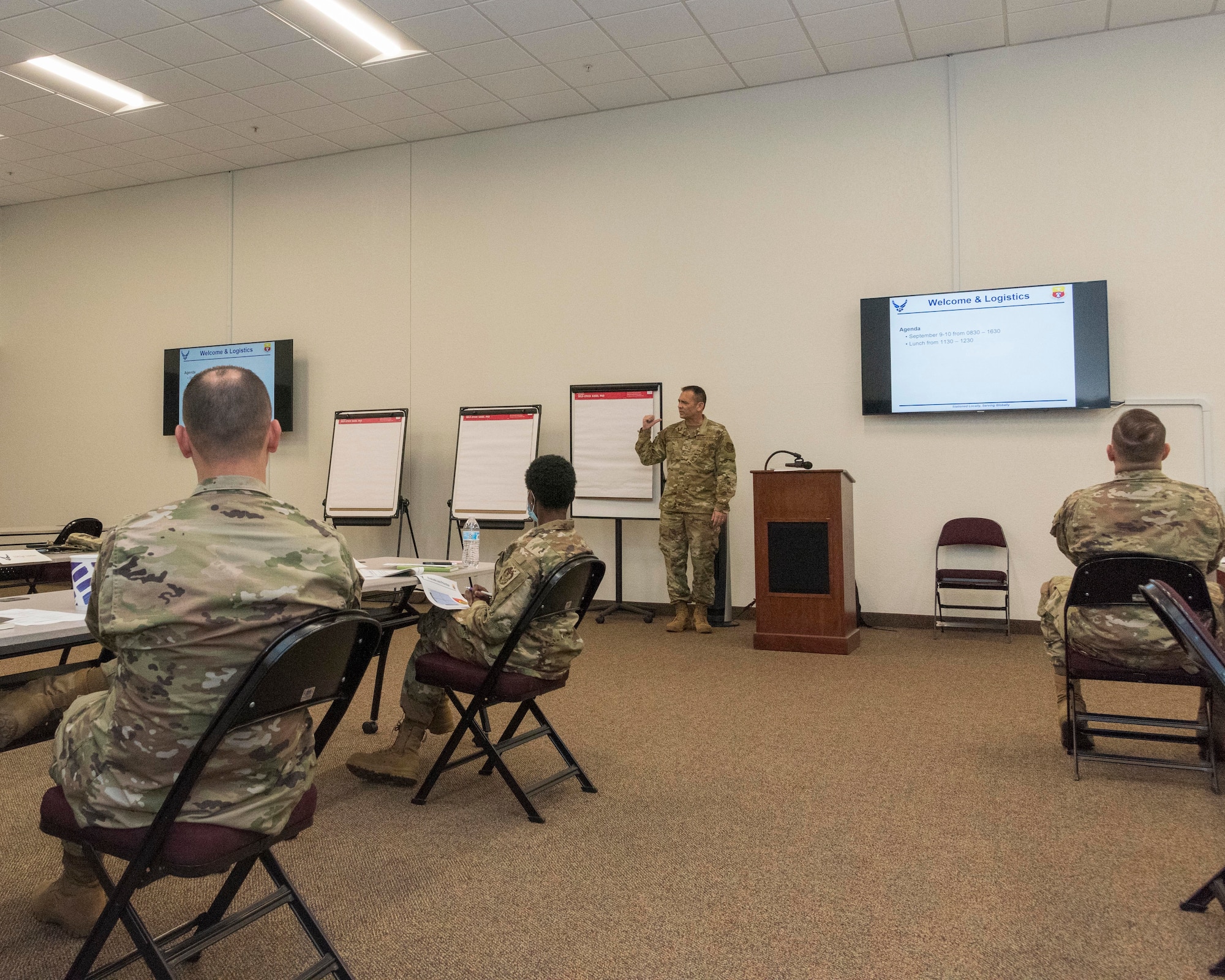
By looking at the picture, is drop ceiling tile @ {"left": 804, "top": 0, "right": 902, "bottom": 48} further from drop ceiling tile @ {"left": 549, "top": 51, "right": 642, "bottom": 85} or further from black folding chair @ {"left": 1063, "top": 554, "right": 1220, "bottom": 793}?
black folding chair @ {"left": 1063, "top": 554, "right": 1220, "bottom": 793}

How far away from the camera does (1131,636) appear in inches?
112

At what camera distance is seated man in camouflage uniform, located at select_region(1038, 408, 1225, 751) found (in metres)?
2.83

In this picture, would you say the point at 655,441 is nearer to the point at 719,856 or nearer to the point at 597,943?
the point at 719,856

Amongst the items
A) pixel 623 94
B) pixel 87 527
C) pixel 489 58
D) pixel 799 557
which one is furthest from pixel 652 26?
pixel 87 527

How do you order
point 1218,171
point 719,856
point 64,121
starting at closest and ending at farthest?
point 719,856 → point 1218,171 → point 64,121

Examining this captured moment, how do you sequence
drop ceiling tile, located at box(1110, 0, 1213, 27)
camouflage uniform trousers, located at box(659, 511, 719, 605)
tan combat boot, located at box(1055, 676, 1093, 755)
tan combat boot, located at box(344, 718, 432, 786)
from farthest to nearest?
1. camouflage uniform trousers, located at box(659, 511, 719, 605)
2. drop ceiling tile, located at box(1110, 0, 1213, 27)
3. tan combat boot, located at box(1055, 676, 1093, 755)
4. tan combat boot, located at box(344, 718, 432, 786)

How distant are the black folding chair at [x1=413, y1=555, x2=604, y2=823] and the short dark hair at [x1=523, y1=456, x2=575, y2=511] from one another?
0.67ft

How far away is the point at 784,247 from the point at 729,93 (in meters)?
1.21

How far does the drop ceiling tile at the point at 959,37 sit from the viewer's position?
17.8 feet

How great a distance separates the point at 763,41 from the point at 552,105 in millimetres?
1714

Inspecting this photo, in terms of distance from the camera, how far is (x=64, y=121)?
6.96 m

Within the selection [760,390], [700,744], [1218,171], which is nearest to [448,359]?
[760,390]

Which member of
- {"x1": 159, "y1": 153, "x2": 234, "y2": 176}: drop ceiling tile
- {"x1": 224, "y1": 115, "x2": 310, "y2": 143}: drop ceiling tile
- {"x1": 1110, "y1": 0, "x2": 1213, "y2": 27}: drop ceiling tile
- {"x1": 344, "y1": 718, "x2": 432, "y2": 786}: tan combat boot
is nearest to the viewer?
{"x1": 344, "y1": 718, "x2": 432, "y2": 786}: tan combat boot

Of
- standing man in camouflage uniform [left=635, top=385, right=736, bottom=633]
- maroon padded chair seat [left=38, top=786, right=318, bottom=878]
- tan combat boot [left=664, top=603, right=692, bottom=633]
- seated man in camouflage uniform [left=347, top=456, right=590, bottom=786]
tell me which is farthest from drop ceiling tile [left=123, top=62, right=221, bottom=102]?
maroon padded chair seat [left=38, top=786, right=318, bottom=878]
